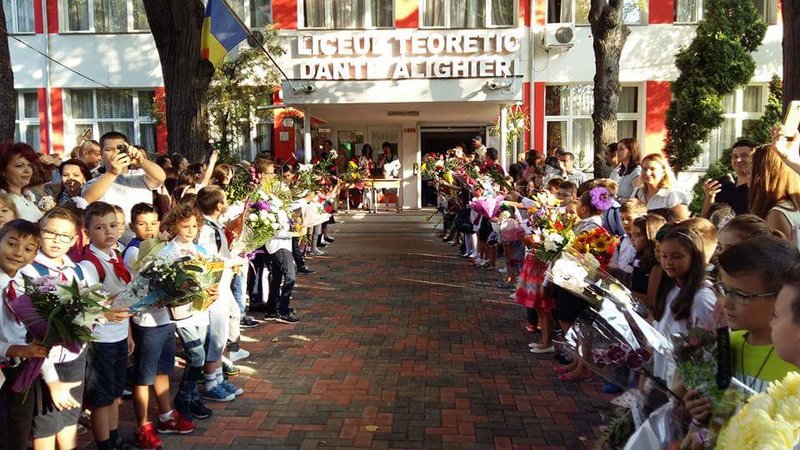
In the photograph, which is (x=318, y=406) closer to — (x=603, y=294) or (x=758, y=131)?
(x=603, y=294)

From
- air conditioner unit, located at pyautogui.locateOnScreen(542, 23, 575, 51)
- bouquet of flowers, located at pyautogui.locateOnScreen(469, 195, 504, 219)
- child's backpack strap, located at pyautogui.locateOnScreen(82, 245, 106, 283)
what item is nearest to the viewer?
child's backpack strap, located at pyautogui.locateOnScreen(82, 245, 106, 283)

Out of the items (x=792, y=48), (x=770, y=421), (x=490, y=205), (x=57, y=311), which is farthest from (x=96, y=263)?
(x=490, y=205)

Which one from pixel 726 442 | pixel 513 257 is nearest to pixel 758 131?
pixel 513 257

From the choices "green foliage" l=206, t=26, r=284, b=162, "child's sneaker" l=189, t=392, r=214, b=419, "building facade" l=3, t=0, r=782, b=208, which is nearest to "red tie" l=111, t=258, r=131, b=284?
"child's sneaker" l=189, t=392, r=214, b=419

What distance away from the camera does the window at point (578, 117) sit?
16.8m

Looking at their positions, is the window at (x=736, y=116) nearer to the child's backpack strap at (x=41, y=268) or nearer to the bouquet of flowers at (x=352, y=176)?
the bouquet of flowers at (x=352, y=176)

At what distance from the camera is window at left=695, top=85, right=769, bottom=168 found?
16.5 metres

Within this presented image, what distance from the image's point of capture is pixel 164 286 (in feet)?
11.4

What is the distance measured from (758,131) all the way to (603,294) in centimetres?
1386

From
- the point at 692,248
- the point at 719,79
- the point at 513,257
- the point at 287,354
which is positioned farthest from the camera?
the point at 719,79

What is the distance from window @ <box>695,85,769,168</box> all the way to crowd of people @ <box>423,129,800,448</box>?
376 inches

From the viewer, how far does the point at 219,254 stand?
5023 millimetres

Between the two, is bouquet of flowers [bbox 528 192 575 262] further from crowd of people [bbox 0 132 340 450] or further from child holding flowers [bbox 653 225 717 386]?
crowd of people [bbox 0 132 340 450]

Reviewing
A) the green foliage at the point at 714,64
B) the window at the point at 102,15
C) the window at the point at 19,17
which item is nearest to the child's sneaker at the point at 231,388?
the green foliage at the point at 714,64
